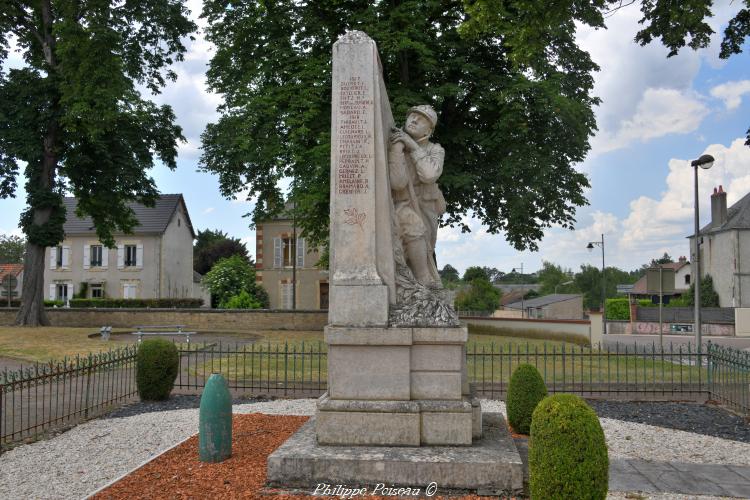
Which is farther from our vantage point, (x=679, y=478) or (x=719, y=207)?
(x=719, y=207)

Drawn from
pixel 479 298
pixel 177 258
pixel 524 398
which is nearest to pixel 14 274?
pixel 177 258

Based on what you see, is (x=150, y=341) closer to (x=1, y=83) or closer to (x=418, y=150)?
(x=418, y=150)

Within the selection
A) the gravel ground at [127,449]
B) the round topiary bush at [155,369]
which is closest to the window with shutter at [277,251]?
the round topiary bush at [155,369]

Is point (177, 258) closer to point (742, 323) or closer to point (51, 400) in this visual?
point (51, 400)

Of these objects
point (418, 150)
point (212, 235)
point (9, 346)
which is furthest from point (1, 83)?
point (212, 235)

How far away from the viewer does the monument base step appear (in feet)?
15.8

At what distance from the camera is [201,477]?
535 cm

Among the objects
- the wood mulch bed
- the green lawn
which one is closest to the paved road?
the green lawn

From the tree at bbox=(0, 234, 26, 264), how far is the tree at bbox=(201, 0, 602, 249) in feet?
199

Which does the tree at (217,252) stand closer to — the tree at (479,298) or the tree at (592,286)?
the tree at (479,298)

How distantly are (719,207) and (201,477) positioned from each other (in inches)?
1954

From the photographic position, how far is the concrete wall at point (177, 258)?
43844 mm

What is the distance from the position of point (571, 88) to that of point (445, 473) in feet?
54.8

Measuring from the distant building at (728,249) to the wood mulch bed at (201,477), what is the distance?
44760mm
